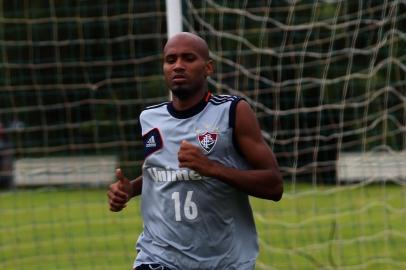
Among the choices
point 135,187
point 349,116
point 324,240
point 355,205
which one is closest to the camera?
point 135,187

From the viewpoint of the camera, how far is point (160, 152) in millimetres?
5039

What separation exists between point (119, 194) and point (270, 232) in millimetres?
7223

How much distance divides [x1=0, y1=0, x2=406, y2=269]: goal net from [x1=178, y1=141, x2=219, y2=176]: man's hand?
4066 mm

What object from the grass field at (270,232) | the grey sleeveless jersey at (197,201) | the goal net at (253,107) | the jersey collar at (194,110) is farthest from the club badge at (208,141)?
the grass field at (270,232)

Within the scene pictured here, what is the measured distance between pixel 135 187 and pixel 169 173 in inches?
14.1


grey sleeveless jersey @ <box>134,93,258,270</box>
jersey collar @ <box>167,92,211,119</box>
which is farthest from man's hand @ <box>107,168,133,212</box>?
jersey collar @ <box>167,92,211,119</box>

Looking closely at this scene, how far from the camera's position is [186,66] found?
16.3ft

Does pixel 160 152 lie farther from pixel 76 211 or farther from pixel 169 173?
pixel 76 211

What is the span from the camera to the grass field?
10.5 metres

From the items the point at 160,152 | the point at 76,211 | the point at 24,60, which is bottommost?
the point at 76,211

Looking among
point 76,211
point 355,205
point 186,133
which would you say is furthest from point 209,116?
point 76,211

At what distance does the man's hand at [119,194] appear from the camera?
16.7ft

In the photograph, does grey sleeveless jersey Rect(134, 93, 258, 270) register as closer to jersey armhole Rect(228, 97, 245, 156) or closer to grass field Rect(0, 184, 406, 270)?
jersey armhole Rect(228, 97, 245, 156)

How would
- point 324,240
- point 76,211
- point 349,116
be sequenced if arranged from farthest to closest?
point 76,211 < point 349,116 < point 324,240
